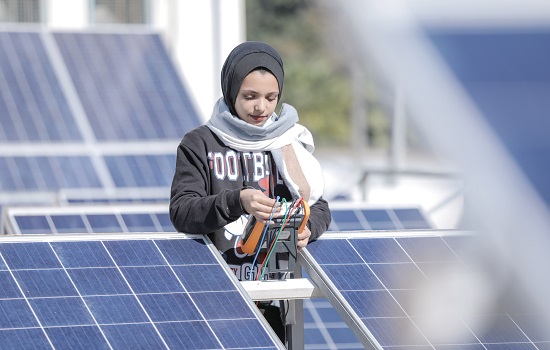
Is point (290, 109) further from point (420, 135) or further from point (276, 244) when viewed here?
point (420, 135)

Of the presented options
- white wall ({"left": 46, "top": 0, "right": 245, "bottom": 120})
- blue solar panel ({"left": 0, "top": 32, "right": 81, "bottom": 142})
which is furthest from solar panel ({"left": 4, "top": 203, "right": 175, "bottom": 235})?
white wall ({"left": 46, "top": 0, "right": 245, "bottom": 120})

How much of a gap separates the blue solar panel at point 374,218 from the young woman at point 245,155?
107 inches

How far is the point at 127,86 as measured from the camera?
13.0m

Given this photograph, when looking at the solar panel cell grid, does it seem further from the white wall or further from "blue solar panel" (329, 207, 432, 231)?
the white wall

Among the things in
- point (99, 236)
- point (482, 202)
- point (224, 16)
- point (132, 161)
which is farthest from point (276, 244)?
point (224, 16)

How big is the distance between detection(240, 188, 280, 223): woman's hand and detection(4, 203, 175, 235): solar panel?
11.1 ft

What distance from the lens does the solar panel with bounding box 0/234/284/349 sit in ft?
9.08

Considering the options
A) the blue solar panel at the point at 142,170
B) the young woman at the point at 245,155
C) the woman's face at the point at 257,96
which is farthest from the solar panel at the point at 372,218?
the blue solar panel at the point at 142,170

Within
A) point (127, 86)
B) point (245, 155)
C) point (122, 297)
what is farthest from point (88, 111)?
point (122, 297)

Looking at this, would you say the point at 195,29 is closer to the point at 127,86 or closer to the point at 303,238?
the point at 127,86

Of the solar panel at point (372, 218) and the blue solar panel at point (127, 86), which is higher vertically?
the solar panel at point (372, 218)

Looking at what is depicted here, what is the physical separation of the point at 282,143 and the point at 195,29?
1010 centimetres

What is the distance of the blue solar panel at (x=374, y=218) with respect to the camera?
251 inches

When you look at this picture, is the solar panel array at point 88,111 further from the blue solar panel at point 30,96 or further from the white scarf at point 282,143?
the white scarf at point 282,143
